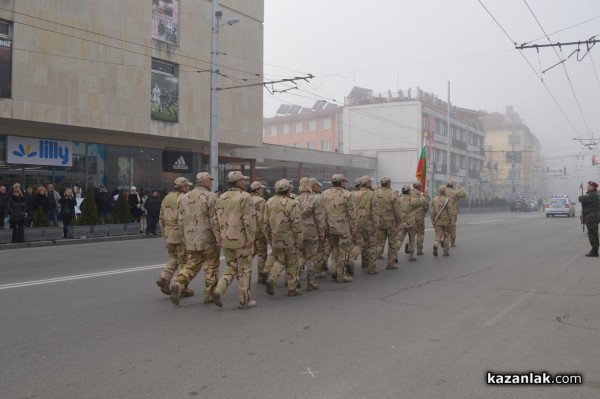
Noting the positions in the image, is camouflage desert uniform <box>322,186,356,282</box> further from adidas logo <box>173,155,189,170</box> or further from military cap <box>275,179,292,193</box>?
adidas logo <box>173,155,189,170</box>

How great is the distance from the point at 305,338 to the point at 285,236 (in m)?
2.40

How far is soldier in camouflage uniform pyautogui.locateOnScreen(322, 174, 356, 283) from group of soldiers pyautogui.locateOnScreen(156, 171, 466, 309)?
0.06 ft

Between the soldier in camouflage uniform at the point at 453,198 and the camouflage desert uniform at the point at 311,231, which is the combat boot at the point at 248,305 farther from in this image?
the soldier in camouflage uniform at the point at 453,198

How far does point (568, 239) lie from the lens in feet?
59.1

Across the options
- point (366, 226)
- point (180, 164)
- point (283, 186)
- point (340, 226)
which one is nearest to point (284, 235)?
point (283, 186)

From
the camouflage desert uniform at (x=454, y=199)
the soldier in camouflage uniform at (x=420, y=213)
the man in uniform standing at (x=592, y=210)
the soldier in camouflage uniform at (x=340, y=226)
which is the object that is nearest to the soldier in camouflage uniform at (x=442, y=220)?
the camouflage desert uniform at (x=454, y=199)

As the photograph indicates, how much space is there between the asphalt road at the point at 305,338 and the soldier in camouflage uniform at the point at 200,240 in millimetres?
417

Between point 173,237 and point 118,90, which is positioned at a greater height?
point 118,90

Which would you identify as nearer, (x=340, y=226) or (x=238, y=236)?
(x=238, y=236)

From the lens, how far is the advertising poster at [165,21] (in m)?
24.0

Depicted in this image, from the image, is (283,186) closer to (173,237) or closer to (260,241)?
(260,241)

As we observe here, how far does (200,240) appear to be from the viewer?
287 inches

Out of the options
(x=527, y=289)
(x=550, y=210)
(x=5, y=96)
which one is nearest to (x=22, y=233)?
(x=5, y=96)

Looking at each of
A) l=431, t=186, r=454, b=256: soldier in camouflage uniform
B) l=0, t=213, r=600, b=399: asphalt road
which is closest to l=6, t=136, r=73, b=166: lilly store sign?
l=0, t=213, r=600, b=399: asphalt road
